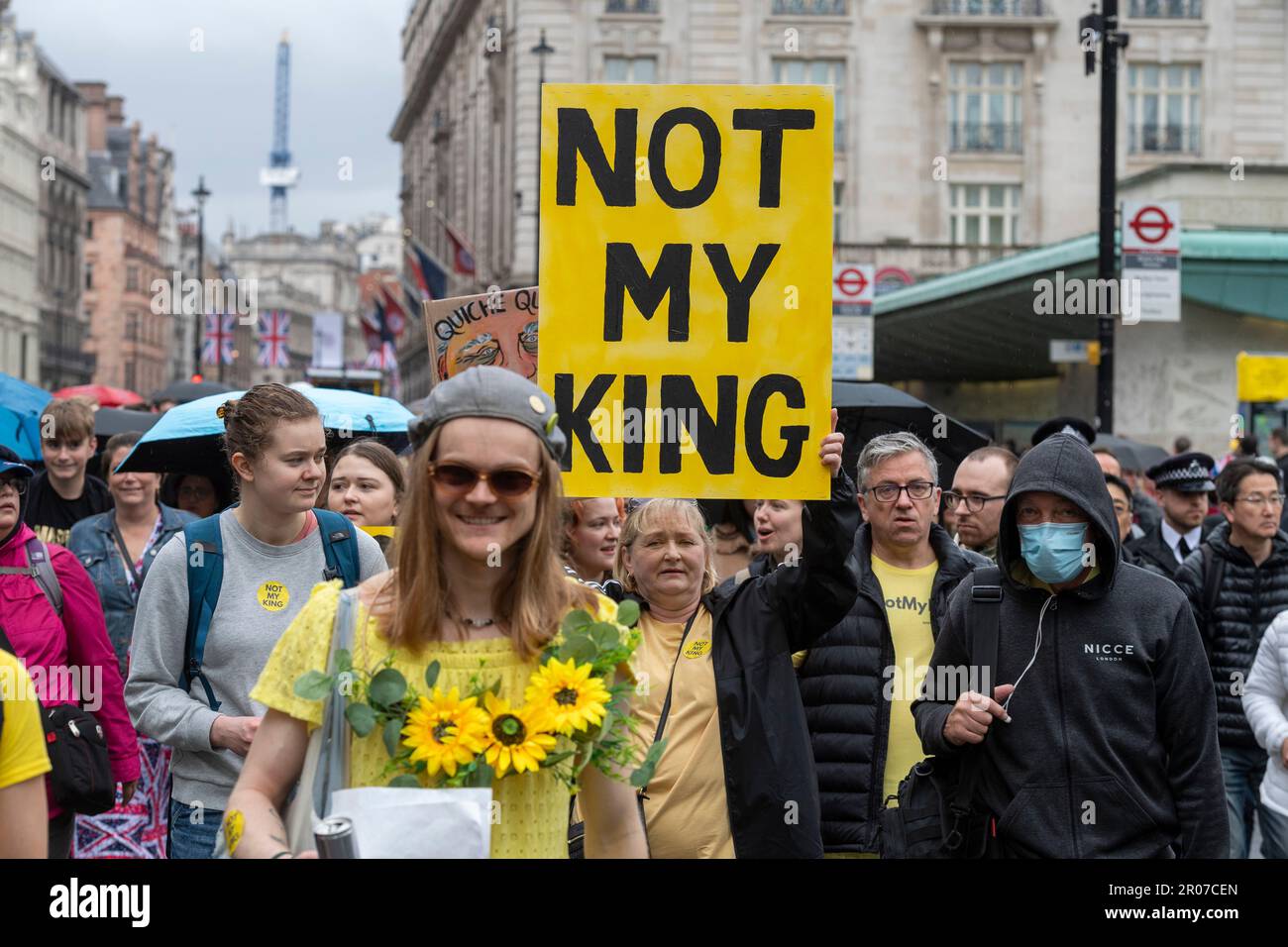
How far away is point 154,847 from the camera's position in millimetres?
7359

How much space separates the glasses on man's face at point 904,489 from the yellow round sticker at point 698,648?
3.79 ft

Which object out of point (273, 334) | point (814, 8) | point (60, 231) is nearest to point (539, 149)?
point (273, 334)

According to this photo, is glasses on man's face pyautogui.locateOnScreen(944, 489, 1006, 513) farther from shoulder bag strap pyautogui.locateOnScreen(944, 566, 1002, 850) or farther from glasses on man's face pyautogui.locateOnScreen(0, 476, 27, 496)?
glasses on man's face pyautogui.locateOnScreen(0, 476, 27, 496)

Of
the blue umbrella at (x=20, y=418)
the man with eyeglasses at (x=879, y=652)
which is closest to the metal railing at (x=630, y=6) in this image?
the blue umbrella at (x=20, y=418)

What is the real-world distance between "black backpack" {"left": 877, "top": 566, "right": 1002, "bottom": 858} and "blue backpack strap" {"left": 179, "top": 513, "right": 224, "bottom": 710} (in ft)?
6.43

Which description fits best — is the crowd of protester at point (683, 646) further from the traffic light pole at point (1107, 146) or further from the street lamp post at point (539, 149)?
the traffic light pole at point (1107, 146)

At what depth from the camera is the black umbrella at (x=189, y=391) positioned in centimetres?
1172

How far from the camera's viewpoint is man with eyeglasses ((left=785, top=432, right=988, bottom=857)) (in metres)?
5.61

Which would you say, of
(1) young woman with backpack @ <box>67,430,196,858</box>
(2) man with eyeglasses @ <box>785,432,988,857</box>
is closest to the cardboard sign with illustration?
(1) young woman with backpack @ <box>67,430,196,858</box>

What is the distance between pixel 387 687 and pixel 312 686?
5.0 inches

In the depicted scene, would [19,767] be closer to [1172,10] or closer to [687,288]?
[687,288]
